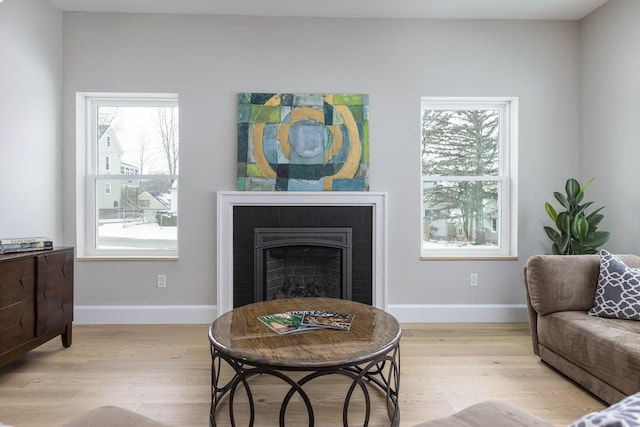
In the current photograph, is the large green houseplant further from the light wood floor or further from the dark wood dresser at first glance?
the dark wood dresser

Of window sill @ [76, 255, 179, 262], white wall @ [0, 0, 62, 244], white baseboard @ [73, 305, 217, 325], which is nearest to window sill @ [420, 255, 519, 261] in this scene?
white baseboard @ [73, 305, 217, 325]

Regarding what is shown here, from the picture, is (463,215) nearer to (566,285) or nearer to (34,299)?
(566,285)

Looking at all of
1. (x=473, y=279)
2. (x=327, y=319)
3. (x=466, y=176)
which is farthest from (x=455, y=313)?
(x=327, y=319)

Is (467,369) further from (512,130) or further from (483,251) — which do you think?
(512,130)

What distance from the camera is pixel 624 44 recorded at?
9.48 ft

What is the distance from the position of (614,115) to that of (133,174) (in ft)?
13.9

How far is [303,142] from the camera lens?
3240mm

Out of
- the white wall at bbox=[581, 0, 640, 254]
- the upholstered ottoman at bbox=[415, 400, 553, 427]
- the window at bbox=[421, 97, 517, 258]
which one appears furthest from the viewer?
the window at bbox=[421, 97, 517, 258]

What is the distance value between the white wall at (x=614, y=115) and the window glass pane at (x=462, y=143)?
766 mm

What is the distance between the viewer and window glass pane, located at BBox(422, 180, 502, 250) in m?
3.51

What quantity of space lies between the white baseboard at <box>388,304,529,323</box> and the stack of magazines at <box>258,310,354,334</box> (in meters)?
1.52

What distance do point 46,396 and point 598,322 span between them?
318 cm

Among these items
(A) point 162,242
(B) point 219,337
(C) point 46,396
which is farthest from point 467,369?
(A) point 162,242

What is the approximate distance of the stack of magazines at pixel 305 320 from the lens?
1.77 meters
